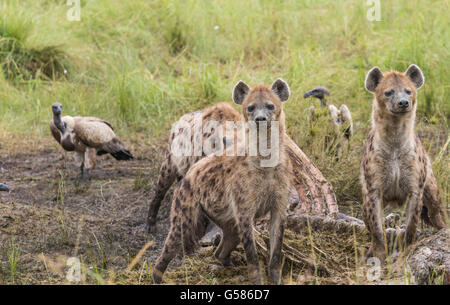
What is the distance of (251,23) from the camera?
847 cm

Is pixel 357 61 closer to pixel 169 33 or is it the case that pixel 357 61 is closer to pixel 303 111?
pixel 303 111

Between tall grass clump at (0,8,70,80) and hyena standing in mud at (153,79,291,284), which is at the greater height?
tall grass clump at (0,8,70,80)

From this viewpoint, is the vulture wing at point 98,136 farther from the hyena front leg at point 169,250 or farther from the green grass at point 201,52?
the hyena front leg at point 169,250

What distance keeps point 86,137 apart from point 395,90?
323cm

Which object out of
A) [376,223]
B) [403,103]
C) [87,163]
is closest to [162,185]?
[87,163]

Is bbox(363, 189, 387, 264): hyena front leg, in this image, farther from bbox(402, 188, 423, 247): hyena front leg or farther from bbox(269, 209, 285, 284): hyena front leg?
bbox(269, 209, 285, 284): hyena front leg

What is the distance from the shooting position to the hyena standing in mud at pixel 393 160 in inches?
145

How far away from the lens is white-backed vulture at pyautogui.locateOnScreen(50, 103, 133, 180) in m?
6.04

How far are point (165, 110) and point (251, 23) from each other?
2.07m

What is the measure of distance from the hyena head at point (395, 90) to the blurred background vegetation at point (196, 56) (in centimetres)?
166

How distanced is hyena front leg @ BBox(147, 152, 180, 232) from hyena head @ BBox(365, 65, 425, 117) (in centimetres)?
159

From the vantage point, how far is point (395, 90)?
3.67m

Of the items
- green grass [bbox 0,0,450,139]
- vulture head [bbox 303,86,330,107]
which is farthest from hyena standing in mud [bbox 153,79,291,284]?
vulture head [bbox 303,86,330,107]
